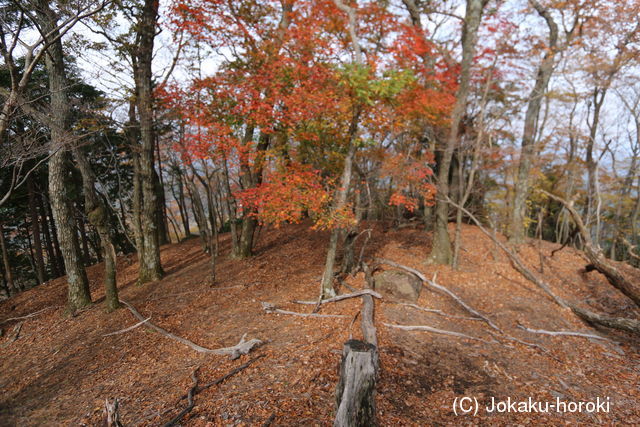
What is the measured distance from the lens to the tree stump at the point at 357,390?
11.8 feet

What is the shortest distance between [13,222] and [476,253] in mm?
25582

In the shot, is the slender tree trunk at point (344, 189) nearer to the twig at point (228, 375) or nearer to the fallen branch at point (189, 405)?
the twig at point (228, 375)

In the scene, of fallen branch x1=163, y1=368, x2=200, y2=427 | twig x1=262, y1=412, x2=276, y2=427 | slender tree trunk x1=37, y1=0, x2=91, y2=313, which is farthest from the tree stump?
slender tree trunk x1=37, y1=0, x2=91, y2=313

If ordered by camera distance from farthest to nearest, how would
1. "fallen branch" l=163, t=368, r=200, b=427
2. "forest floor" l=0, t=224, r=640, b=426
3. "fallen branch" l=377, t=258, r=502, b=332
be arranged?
"fallen branch" l=377, t=258, r=502, b=332, "forest floor" l=0, t=224, r=640, b=426, "fallen branch" l=163, t=368, r=200, b=427

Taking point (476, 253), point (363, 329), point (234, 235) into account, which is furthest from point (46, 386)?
point (476, 253)

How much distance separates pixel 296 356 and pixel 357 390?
2463 mm

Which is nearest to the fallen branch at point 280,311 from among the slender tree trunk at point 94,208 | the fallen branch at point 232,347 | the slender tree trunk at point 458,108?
the fallen branch at point 232,347

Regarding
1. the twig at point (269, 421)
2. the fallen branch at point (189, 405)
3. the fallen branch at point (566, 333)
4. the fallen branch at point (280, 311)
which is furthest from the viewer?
the fallen branch at point (280, 311)

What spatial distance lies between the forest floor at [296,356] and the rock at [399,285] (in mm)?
481

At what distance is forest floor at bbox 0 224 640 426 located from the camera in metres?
4.62

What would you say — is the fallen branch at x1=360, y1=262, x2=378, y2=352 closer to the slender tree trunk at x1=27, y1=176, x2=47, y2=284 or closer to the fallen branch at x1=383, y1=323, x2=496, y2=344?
the fallen branch at x1=383, y1=323, x2=496, y2=344

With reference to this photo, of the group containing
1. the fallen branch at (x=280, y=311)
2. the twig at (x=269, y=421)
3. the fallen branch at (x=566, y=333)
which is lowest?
the fallen branch at (x=566, y=333)

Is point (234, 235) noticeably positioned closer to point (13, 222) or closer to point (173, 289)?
point (173, 289)

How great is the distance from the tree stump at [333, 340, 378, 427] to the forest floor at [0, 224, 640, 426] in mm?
694
